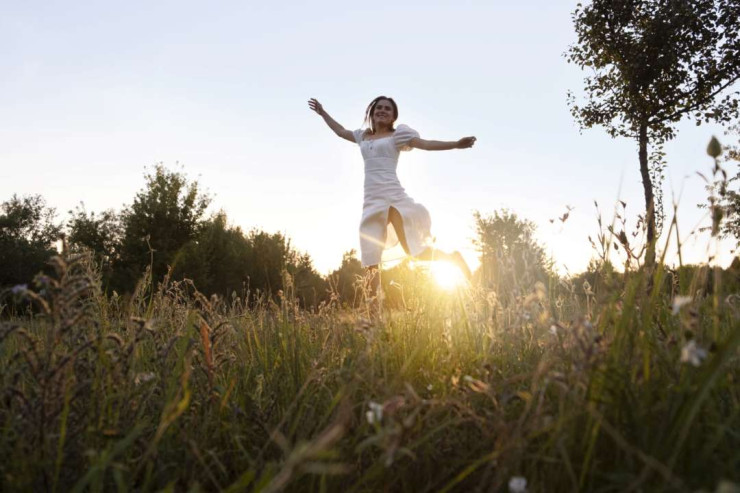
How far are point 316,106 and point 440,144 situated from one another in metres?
2.46

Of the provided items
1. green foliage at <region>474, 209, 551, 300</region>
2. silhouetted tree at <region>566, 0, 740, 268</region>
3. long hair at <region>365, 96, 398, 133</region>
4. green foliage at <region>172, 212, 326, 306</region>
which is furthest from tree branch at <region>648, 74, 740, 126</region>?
green foliage at <region>172, 212, 326, 306</region>

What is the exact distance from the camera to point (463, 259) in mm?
7055

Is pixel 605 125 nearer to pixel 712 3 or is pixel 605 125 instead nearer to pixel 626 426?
pixel 712 3

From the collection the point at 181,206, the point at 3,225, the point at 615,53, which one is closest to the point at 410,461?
the point at 615,53

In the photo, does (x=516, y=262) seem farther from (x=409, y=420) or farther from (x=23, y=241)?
(x=23, y=241)

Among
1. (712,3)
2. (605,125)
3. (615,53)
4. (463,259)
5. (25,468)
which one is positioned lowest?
(25,468)

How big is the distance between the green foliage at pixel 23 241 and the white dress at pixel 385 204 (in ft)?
84.5

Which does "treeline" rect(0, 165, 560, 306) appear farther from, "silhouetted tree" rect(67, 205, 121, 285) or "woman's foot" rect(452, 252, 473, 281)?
"woman's foot" rect(452, 252, 473, 281)

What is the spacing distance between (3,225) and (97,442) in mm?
51524

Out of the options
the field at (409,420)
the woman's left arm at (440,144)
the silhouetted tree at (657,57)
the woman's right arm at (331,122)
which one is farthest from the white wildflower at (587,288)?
the silhouetted tree at (657,57)

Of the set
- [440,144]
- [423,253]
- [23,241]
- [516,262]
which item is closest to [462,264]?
[423,253]

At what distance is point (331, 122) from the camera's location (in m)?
8.23

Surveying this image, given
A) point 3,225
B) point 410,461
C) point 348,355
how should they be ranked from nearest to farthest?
point 410,461 → point 348,355 → point 3,225

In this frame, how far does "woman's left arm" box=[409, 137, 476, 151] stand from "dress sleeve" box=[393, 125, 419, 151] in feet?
0.24
